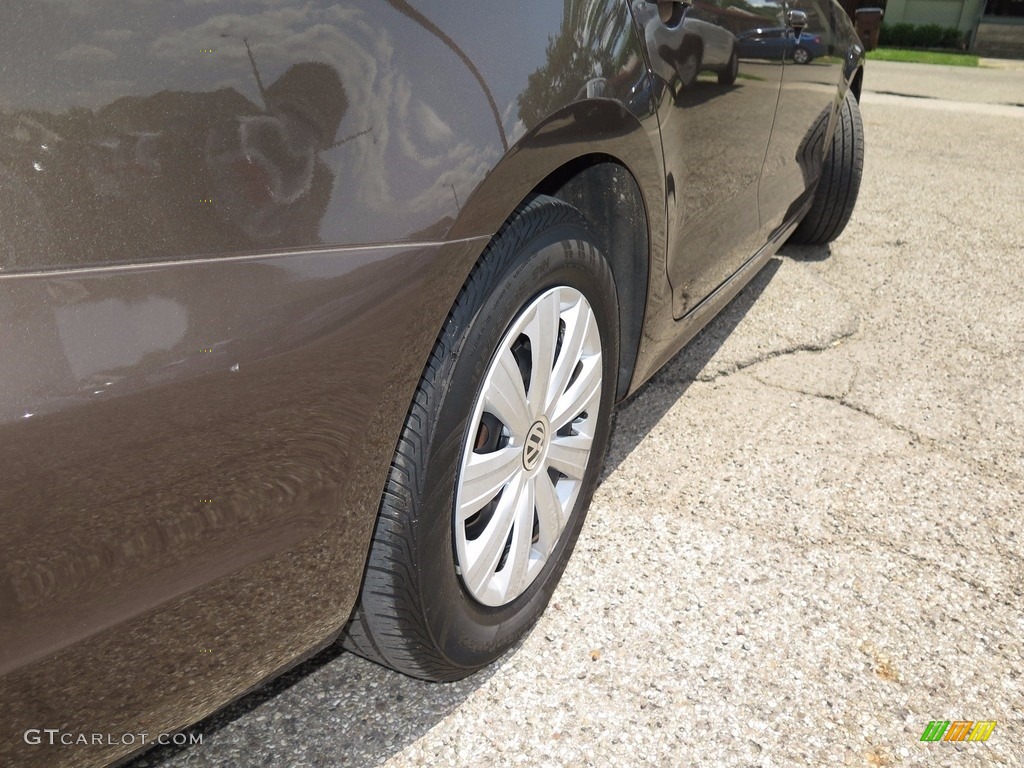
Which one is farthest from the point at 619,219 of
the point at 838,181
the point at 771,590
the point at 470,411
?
the point at 838,181

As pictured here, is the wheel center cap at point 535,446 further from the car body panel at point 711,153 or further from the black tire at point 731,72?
the black tire at point 731,72

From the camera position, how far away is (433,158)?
1267 mm

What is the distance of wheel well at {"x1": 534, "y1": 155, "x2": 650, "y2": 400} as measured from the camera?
1817 mm

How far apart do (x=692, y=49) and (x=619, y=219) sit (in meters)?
0.44

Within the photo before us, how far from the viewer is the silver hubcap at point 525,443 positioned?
5.21 ft

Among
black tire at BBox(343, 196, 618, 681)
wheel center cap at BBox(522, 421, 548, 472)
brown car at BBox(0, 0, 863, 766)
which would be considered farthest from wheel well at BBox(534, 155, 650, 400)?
wheel center cap at BBox(522, 421, 548, 472)

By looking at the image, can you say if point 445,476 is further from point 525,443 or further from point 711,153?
point 711,153

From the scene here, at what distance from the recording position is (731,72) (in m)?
2.26

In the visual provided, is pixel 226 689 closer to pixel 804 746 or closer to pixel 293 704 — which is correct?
pixel 293 704

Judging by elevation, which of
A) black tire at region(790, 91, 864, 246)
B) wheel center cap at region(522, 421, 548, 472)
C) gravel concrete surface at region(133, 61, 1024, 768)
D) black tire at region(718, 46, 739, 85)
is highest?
black tire at region(718, 46, 739, 85)

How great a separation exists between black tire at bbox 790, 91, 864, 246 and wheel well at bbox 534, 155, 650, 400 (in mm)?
2089

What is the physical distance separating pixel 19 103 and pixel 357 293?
0.45 metres

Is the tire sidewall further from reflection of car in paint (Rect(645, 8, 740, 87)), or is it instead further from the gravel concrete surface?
reflection of car in paint (Rect(645, 8, 740, 87))

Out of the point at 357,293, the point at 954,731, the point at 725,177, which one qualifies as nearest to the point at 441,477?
the point at 357,293
